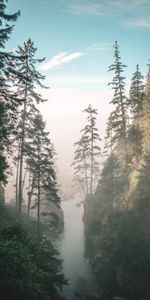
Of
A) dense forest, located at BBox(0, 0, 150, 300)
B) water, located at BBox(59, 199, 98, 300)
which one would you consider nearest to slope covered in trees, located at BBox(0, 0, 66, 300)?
dense forest, located at BBox(0, 0, 150, 300)

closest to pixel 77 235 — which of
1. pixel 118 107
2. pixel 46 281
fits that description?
pixel 118 107

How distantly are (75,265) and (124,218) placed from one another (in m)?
9.12

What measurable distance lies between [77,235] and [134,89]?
2482 centimetres

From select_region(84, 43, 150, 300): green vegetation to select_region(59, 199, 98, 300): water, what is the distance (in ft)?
3.43

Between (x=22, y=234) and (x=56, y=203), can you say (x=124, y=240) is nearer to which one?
(x=56, y=203)

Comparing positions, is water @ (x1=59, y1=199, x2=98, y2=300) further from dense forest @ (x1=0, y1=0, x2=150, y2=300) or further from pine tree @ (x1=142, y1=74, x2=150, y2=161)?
pine tree @ (x1=142, y1=74, x2=150, y2=161)

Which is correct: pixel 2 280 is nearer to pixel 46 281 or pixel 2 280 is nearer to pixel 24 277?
pixel 24 277

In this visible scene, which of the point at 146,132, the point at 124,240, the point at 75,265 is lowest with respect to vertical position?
the point at 75,265

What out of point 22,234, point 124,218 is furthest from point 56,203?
point 22,234

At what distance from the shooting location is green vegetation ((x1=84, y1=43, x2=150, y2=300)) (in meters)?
23.8

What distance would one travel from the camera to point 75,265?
33.0 meters

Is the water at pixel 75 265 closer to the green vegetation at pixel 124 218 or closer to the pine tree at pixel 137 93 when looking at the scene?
the green vegetation at pixel 124 218

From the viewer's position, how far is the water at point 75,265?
2542cm

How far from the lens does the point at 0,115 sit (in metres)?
14.3
